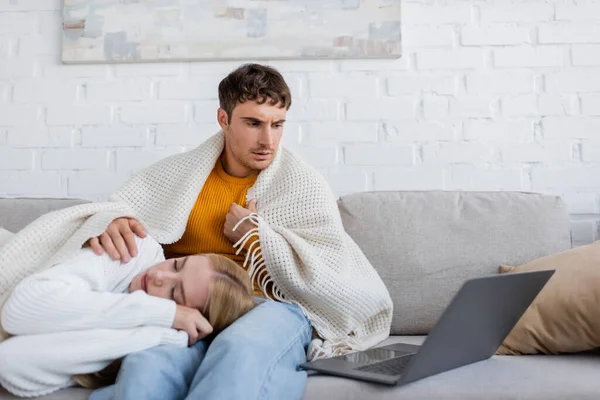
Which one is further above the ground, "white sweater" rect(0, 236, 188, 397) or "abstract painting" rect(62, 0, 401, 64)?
"abstract painting" rect(62, 0, 401, 64)

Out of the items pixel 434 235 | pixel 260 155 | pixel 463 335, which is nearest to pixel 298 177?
pixel 260 155

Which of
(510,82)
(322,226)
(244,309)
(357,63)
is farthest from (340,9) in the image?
(244,309)

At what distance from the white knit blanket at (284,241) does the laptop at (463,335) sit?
0.16 metres

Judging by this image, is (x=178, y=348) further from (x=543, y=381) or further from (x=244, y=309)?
(x=543, y=381)

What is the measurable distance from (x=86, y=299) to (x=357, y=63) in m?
1.36

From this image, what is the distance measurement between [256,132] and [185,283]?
586mm

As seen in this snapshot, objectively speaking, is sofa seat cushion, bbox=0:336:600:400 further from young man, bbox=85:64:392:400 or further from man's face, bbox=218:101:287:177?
man's face, bbox=218:101:287:177

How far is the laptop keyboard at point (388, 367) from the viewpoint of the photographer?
1257 millimetres

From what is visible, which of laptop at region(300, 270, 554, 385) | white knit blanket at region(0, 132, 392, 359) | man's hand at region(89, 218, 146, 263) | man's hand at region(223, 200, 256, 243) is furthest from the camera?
man's hand at region(223, 200, 256, 243)

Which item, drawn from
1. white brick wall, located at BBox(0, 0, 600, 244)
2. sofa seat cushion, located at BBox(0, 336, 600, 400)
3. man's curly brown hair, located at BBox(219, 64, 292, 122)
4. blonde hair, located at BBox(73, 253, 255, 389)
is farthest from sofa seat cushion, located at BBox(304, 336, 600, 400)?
white brick wall, located at BBox(0, 0, 600, 244)

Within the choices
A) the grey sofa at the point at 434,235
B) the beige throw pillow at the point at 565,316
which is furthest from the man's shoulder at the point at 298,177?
the beige throw pillow at the point at 565,316

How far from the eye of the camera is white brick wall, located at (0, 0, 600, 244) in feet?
7.14

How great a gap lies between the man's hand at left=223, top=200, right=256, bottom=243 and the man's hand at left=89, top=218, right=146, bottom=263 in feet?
0.79

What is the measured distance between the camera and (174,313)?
1277 millimetres
